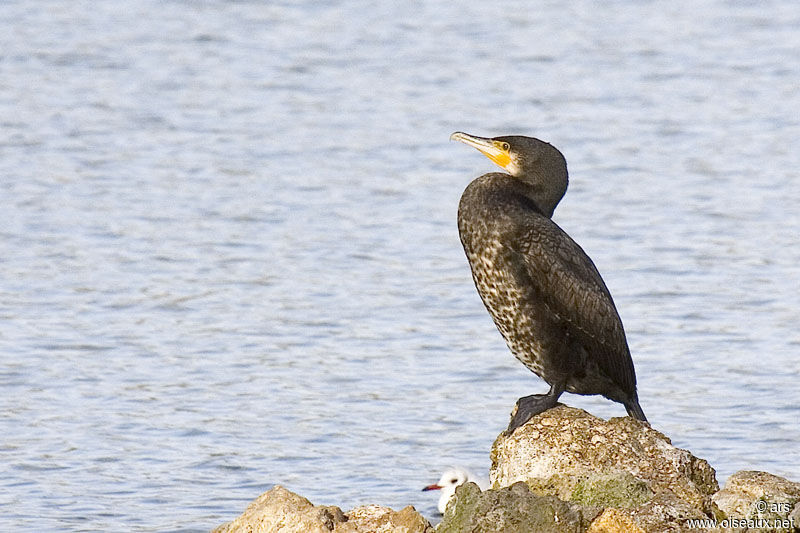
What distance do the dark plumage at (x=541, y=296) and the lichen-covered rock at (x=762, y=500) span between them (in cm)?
65

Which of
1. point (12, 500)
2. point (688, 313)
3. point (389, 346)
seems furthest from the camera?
point (688, 313)

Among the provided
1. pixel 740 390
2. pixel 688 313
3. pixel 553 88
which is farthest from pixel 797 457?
pixel 553 88

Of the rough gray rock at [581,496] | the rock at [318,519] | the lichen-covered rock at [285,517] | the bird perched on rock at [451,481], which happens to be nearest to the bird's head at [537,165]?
the rough gray rock at [581,496]

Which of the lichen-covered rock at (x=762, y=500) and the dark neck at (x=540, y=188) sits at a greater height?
the dark neck at (x=540, y=188)

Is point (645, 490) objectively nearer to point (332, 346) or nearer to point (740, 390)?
point (740, 390)

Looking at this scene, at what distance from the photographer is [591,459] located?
6.84 metres

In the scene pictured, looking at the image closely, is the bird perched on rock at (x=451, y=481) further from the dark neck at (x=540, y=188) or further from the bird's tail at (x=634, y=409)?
the dark neck at (x=540, y=188)

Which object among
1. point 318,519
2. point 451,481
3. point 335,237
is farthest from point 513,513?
point 335,237

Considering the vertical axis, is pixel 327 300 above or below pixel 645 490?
below

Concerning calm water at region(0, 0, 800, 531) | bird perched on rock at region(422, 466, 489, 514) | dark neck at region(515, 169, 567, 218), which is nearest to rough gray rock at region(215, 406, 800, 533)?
dark neck at region(515, 169, 567, 218)

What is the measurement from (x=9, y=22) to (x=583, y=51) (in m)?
8.58

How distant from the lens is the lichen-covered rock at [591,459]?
22.3 ft

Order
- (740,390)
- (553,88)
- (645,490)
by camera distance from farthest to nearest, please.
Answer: (553,88)
(740,390)
(645,490)

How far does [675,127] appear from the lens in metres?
20.4
